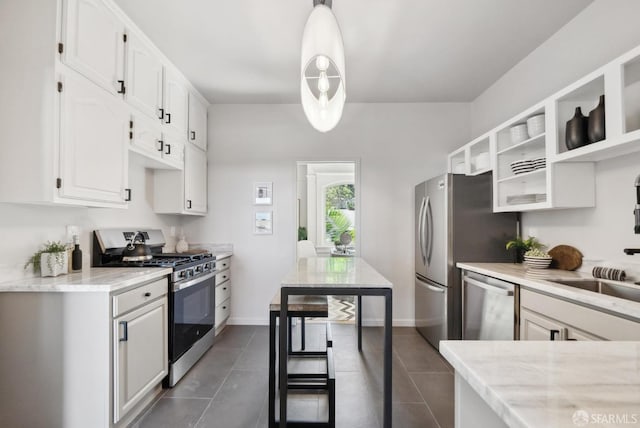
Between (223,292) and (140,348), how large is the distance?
5.46 ft

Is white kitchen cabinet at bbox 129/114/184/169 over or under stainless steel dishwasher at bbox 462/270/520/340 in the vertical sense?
over

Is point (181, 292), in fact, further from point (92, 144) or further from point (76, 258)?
point (92, 144)

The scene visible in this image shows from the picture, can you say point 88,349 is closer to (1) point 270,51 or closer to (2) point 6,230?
(2) point 6,230

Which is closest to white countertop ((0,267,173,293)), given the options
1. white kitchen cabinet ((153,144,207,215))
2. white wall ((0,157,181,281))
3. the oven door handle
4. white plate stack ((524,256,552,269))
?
white wall ((0,157,181,281))

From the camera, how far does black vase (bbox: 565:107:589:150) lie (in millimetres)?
2012

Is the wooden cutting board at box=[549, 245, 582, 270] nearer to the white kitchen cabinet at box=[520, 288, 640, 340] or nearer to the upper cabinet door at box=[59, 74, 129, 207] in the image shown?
the white kitchen cabinet at box=[520, 288, 640, 340]

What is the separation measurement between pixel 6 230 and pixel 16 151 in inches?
19.3

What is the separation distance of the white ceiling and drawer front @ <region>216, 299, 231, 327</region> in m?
2.49

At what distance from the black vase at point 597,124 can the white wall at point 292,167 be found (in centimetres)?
215

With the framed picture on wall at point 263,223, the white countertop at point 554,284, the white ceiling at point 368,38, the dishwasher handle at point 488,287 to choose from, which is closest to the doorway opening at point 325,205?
the framed picture on wall at point 263,223

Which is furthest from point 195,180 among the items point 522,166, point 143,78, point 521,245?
point 521,245

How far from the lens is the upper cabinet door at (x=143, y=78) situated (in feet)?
7.92

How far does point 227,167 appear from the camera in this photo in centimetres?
411

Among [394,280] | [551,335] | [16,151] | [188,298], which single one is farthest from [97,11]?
[394,280]
